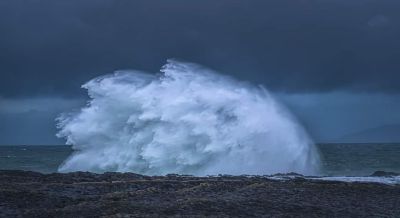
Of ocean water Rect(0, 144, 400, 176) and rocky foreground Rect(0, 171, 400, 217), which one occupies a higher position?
ocean water Rect(0, 144, 400, 176)

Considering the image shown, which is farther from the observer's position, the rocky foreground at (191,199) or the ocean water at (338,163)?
the ocean water at (338,163)

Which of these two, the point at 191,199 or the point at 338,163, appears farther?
the point at 338,163

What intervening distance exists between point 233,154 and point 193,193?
14.8 m

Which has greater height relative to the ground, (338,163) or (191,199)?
(338,163)

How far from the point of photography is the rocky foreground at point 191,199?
46.9 feet

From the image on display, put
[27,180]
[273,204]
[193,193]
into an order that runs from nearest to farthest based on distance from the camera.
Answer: [273,204] < [193,193] < [27,180]

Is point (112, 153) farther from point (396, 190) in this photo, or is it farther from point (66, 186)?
point (396, 190)

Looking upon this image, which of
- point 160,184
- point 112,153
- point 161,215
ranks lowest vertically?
point 161,215

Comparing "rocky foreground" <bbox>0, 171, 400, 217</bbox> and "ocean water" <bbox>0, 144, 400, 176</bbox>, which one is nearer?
"rocky foreground" <bbox>0, 171, 400, 217</bbox>

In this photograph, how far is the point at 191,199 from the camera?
51.1 feet

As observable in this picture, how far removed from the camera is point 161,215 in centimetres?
1378

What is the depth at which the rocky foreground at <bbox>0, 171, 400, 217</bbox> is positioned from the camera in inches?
563

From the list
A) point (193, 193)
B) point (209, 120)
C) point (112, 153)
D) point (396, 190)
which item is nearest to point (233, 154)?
point (209, 120)

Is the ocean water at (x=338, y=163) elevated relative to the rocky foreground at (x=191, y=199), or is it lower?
elevated
